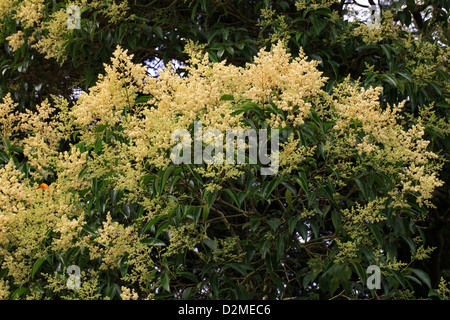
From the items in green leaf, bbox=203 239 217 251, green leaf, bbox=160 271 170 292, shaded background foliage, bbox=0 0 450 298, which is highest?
shaded background foliage, bbox=0 0 450 298

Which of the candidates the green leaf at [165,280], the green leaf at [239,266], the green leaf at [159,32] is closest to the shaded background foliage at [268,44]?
the green leaf at [159,32]

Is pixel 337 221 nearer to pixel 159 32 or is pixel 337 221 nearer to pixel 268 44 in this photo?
pixel 268 44

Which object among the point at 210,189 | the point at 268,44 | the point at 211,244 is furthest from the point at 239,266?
the point at 268,44

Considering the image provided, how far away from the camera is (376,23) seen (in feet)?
9.03

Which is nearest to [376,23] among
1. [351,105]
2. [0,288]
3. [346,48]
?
[346,48]

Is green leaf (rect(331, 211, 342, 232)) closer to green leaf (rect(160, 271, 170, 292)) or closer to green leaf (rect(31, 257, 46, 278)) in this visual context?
green leaf (rect(160, 271, 170, 292))

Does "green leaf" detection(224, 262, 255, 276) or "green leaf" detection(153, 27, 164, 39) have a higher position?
"green leaf" detection(153, 27, 164, 39)

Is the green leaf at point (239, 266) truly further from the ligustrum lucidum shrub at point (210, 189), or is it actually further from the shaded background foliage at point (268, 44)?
the shaded background foliage at point (268, 44)

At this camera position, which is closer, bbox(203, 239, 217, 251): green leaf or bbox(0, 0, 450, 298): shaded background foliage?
bbox(203, 239, 217, 251): green leaf

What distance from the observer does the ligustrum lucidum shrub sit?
6.28 feet

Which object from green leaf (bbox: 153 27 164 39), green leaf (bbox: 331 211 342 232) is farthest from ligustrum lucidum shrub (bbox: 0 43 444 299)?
green leaf (bbox: 153 27 164 39)

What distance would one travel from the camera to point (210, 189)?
5.91ft
